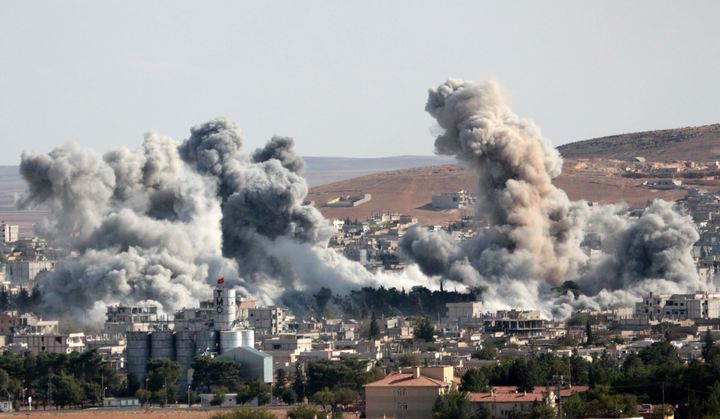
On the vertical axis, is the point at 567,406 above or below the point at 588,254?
below

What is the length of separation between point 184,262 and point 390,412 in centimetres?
5901

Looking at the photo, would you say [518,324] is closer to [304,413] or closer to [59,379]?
[59,379]

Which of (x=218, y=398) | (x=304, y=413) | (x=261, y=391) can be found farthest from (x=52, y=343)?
(x=304, y=413)

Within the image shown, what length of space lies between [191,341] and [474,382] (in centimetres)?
2432

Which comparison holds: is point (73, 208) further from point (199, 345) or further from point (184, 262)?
point (199, 345)

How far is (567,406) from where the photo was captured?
92312mm

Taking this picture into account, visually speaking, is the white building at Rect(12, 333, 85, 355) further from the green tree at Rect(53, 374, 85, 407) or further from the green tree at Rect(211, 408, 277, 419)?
the green tree at Rect(211, 408, 277, 419)

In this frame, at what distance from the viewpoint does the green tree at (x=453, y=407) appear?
93.9 metres

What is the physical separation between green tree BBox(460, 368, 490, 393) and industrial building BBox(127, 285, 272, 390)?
62.0 feet

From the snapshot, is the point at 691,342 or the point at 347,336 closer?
the point at 691,342

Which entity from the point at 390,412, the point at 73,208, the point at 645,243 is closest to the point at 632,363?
the point at 390,412

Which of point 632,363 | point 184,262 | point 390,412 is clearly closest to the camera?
point 390,412

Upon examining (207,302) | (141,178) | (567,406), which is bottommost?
(567,406)

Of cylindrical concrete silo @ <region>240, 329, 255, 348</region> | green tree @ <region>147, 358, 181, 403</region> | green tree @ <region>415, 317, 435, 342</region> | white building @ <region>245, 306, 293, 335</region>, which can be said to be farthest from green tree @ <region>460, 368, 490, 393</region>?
white building @ <region>245, 306, 293, 335</region>
